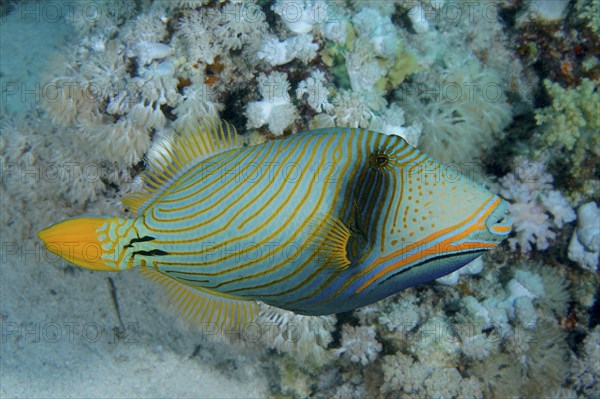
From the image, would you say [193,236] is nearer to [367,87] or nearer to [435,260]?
[435,260]

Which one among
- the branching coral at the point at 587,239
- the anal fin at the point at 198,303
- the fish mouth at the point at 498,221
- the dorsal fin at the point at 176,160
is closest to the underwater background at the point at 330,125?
the branching coral at the point at 587,239

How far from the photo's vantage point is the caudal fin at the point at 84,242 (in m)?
1.93

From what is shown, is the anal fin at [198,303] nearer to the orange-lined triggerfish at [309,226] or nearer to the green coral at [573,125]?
the orange-lined triggerfish at [309,226]

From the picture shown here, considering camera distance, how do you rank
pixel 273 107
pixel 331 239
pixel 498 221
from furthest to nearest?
pixel 273 107 < pixel 331 239 < pixel 498 221

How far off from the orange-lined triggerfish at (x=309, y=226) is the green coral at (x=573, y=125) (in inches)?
100

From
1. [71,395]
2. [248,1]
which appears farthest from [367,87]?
[71,395]

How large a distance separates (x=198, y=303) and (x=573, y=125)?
361 centimetres

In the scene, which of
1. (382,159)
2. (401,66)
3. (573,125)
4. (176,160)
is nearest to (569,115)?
(573,125)

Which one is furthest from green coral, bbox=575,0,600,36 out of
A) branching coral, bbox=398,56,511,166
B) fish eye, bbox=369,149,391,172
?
fish eye, bbox=369,149,391,172

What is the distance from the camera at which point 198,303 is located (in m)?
2.32

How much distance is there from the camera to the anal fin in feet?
7.55

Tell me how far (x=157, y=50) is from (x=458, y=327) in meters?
3.34

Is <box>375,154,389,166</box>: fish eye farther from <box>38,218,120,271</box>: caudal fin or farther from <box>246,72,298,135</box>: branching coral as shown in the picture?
<box>246,72,298,135</box>: branching coral

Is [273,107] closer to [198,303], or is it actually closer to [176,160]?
[176,160]
